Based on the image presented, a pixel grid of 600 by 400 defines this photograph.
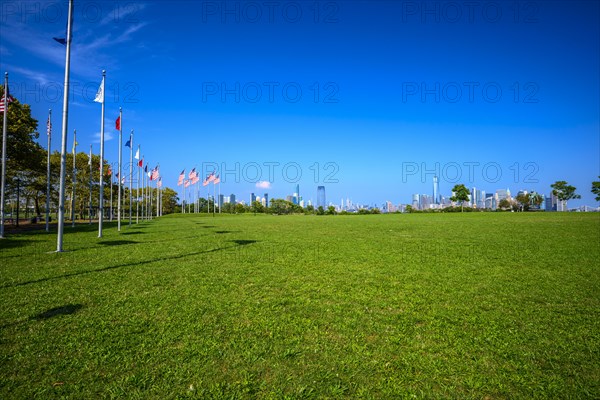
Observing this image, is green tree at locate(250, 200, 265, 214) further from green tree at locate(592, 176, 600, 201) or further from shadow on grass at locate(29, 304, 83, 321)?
shadow on grass at locate(29, 304, 83, 321)

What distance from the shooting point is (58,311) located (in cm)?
598

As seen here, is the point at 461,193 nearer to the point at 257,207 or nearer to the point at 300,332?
the point at 257,207

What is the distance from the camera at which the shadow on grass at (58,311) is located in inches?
222

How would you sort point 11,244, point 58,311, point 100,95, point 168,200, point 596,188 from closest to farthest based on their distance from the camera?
point 58,311 → point 11,244 → point 100,95 → point 596,188 → point 168,200

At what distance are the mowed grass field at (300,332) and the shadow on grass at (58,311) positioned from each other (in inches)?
2.2

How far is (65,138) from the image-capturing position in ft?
44.7

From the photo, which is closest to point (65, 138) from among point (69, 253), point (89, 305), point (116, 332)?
point (69, 253)

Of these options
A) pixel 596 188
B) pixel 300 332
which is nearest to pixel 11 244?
pixel 300 332

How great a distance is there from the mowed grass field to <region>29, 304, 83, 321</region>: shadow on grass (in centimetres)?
6

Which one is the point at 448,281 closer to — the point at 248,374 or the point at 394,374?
the point at 394,374

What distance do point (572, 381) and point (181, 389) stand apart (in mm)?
4320

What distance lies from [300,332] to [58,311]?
452 cm

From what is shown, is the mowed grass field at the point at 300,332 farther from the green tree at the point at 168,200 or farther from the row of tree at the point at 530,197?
the green tree at the point at 168,200

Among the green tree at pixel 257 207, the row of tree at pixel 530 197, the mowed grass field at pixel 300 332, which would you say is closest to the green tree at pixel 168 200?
the green tree at pixel 257 207
